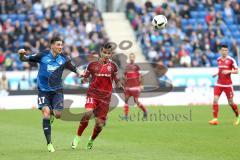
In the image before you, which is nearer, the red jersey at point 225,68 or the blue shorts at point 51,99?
the blue shorts at point 51,99

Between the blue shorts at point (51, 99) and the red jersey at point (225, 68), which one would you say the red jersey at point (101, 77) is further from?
the red jersey at point (225, 68)

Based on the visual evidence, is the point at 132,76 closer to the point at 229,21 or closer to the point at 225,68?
the point at 225,68

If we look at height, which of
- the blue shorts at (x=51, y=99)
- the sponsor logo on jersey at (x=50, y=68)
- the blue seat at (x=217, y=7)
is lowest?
the blue shorts at (x=51, y=99)

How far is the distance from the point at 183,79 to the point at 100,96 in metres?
21.4

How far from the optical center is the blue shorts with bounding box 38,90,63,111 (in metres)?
15.8

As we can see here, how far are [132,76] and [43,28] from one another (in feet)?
38.7

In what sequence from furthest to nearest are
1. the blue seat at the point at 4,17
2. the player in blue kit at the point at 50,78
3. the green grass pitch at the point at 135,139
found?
the blue seat at the point at 4,17
the player in blue kit at the point at 50,78
the green grass pitch at the point at 135,139

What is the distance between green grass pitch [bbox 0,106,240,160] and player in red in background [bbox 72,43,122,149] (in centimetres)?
57

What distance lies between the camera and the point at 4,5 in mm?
38719

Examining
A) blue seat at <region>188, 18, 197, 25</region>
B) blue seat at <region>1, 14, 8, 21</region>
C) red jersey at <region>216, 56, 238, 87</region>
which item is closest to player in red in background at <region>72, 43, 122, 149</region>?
red jersey at <region>216, 56, 238, 87</region>

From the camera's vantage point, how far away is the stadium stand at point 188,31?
38500 mm

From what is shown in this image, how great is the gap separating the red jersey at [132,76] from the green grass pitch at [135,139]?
1406 mm

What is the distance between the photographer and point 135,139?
18562 millimetres

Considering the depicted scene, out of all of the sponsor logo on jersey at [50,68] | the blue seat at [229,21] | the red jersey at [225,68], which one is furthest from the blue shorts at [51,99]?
the blue seat at [229,21]
